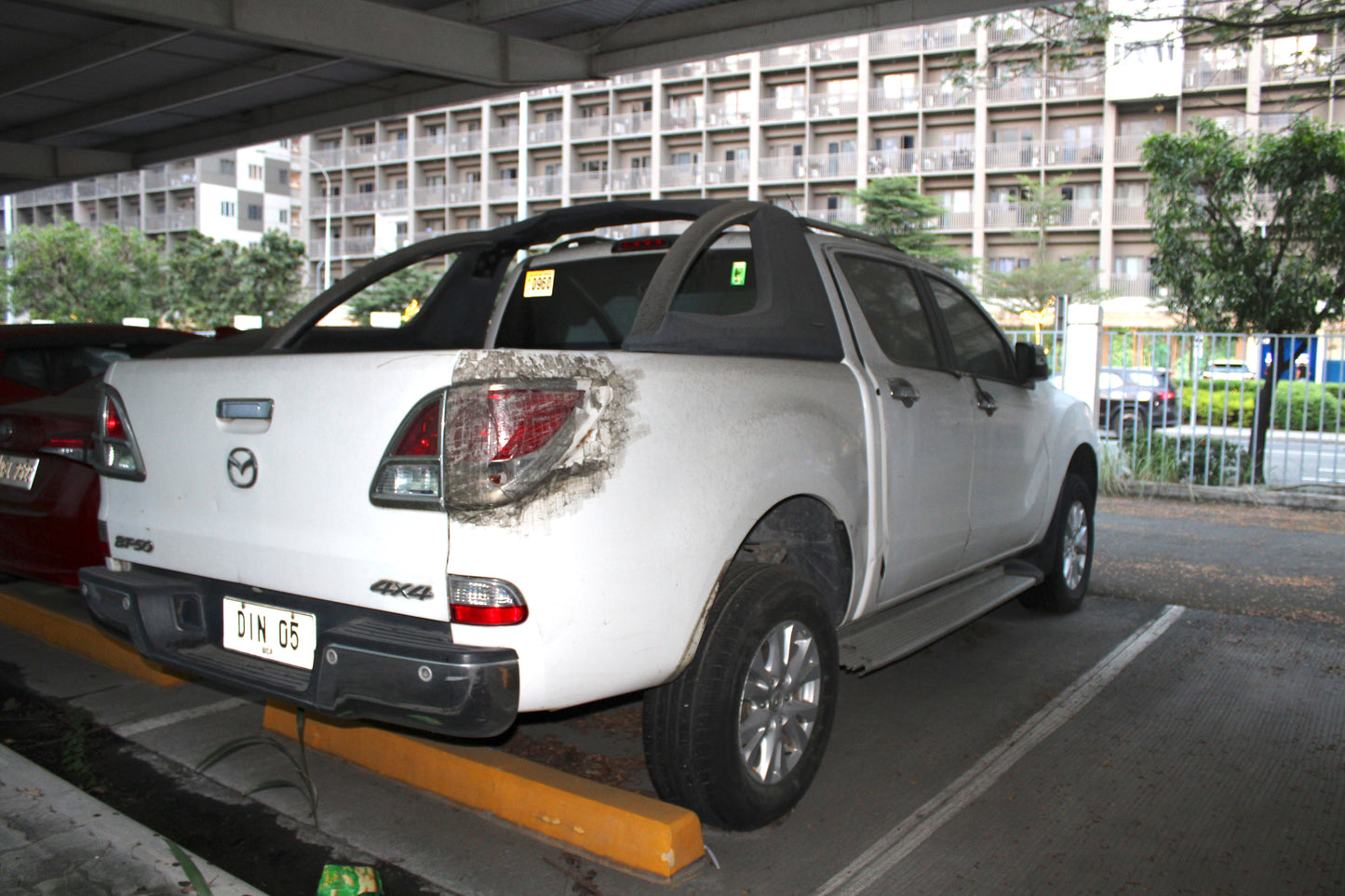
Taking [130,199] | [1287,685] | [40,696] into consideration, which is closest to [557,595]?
[40,696]

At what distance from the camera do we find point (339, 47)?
1034cm

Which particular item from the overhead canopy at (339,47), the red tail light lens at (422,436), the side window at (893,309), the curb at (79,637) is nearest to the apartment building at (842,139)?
the overhead canopy at (339,47)

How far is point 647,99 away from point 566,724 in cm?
5567

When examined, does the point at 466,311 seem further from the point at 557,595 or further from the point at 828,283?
the point at 557,595

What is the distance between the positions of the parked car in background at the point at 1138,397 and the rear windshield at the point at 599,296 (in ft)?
29.6

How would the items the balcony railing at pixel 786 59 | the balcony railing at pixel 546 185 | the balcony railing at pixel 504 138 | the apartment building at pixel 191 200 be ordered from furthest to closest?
the apartment building at pixel 191 200 → the balcony railing at pixel 504 138 → the balcony railing at pixel 546 185 → the balcony railing at pixel 786 59

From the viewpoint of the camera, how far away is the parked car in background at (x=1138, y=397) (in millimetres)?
11805

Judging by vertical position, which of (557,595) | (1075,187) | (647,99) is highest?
(647,99)

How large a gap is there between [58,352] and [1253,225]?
12000 millimetres

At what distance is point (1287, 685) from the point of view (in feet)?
15.1

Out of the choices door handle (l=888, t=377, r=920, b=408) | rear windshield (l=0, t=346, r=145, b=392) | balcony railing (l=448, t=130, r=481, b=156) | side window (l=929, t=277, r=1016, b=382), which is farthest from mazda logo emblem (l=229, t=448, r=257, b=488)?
balcony railing (l=448, t=130, r=481, b=156)

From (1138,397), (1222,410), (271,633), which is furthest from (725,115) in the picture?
(271,633)

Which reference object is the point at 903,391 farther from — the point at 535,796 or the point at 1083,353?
the point at 1083,353

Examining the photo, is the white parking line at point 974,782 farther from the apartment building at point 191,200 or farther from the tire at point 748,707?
the apartment building at point 191,200
